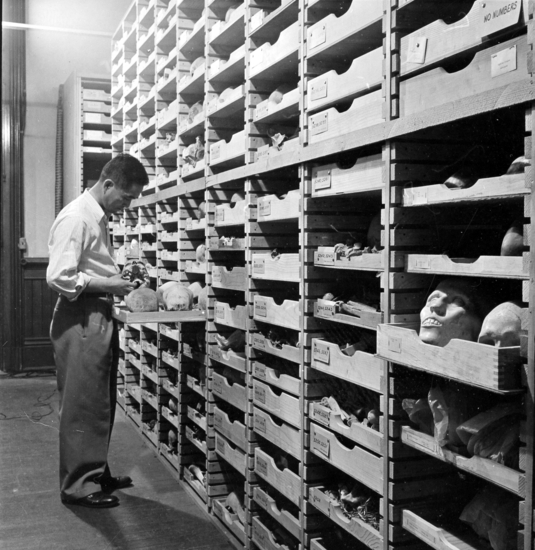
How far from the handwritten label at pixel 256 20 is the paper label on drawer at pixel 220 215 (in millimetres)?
905

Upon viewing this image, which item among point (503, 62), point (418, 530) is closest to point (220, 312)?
point (418, 530)

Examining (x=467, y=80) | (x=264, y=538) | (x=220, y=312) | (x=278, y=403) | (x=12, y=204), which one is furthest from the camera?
(x=12, y=204)

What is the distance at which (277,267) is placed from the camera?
8.91 feet

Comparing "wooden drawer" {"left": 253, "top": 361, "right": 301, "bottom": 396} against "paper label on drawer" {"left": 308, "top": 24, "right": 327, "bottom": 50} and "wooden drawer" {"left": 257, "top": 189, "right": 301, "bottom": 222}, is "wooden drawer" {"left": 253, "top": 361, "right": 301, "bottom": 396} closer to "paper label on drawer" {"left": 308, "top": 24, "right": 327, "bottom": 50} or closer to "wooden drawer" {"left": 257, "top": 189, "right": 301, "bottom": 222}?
"wooden drawer" {"left": 257, "top": 189, "right": 301, "bottom": 222}

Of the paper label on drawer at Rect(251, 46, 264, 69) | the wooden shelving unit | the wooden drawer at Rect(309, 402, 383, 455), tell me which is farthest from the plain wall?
the wooden drawer at Rect(309, 402, 383, 455)

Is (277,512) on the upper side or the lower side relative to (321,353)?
lower

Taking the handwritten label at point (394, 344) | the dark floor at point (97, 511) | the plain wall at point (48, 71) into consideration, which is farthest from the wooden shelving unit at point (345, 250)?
the plain wall at point (48, 71)

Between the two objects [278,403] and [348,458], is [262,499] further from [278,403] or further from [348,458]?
[348,458]

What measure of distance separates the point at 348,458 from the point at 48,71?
5.65m

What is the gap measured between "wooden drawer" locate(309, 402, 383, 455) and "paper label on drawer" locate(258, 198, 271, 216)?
0.87 m

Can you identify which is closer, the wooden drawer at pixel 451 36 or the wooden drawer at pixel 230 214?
the wooden drawer at pixel 451 36

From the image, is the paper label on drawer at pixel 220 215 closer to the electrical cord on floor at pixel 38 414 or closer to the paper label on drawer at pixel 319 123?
the paper label on drawer at pixel 319 123

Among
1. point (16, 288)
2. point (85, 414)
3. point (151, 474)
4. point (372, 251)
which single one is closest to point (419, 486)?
point (372, 251)

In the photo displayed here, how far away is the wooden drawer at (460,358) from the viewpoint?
1416mm
